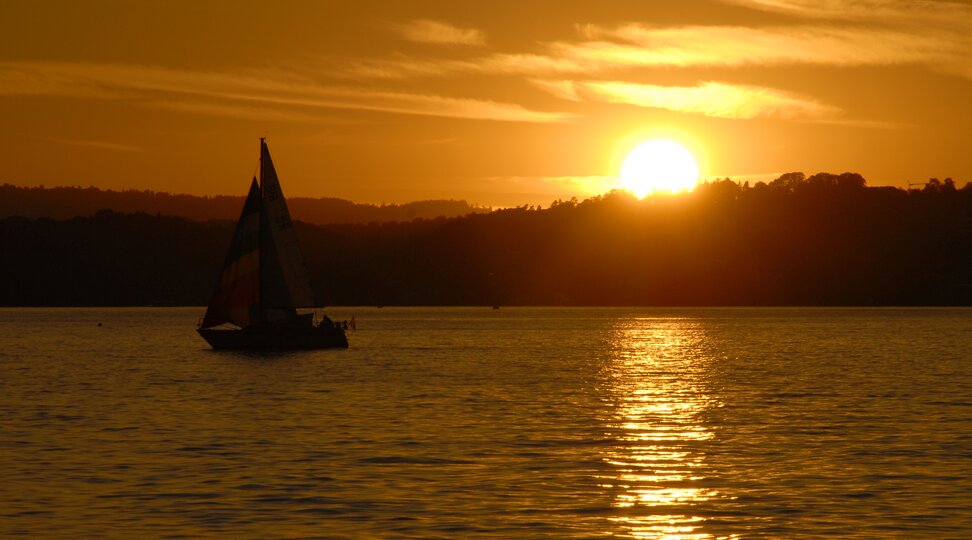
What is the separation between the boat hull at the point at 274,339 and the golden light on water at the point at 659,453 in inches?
1050

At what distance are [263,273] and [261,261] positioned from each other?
0.97 metres

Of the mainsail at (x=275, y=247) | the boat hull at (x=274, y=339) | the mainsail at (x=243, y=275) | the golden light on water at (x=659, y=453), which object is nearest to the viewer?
the golden light on water at (x=659, y=453)

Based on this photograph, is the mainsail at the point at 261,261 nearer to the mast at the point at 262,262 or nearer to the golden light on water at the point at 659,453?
the mast at the point at 262,262

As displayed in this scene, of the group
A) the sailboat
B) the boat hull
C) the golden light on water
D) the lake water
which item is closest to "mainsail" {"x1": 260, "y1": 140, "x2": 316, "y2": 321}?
the sailboat

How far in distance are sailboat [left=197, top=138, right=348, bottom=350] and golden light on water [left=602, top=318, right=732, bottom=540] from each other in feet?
90.5

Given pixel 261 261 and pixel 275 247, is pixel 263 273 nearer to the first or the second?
pixel 261 261

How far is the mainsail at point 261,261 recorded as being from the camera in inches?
3883

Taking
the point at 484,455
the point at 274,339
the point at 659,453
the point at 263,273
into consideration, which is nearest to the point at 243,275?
the point at 263,273

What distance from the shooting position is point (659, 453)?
132 ft

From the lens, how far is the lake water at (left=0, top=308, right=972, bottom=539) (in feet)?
90.1

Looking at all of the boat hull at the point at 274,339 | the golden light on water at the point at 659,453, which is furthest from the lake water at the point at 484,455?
the boat hull at the point at 274,339

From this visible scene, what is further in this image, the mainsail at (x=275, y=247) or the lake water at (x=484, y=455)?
the mainsail at (x=275, y=247)

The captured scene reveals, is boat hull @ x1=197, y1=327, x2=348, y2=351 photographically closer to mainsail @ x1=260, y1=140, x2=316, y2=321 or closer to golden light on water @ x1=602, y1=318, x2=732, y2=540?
mainsail @ x1=260, y1=140, x2=316, y2=321

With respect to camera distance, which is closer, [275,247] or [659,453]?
[659,453]
